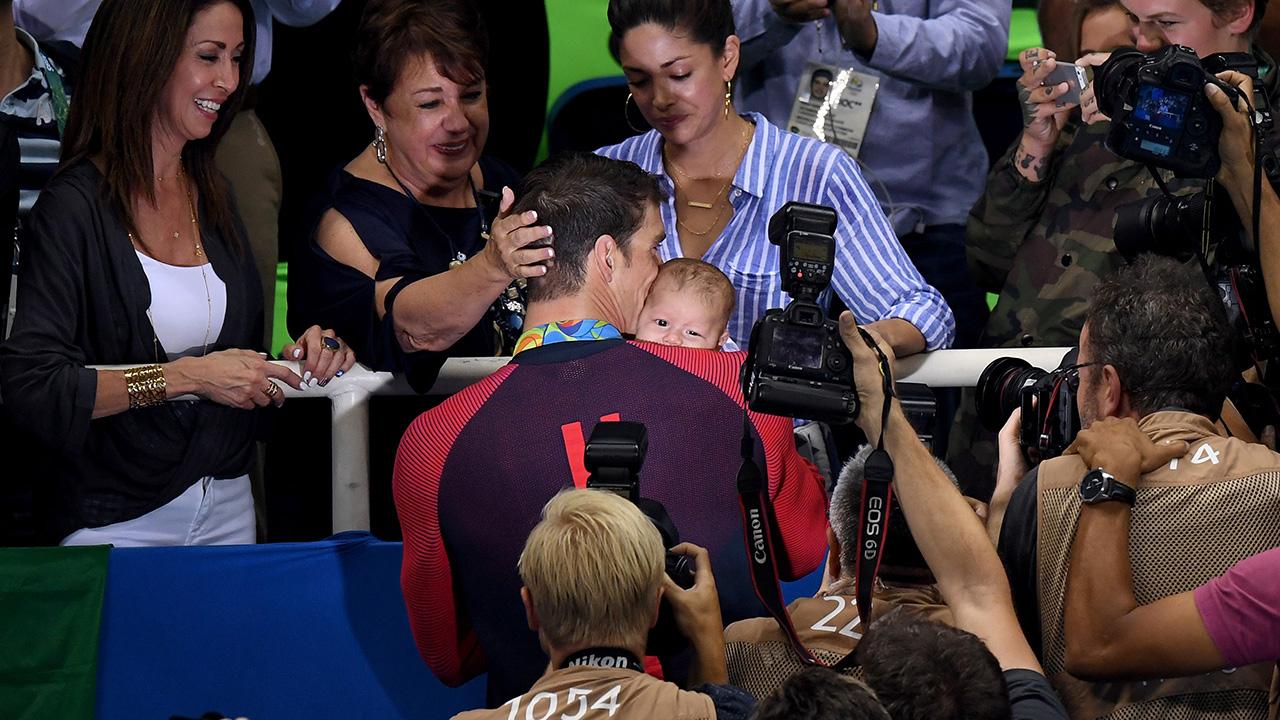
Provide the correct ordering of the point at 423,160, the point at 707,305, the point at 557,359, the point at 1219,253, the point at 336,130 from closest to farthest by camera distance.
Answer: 1. the point at 557,359
2. the point at 1219,253
3. the point at 707,305
4. the point at 423,160
5. the point at 336,130

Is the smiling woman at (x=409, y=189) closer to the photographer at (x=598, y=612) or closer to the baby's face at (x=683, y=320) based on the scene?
the baby's face at (x=683, y=320)

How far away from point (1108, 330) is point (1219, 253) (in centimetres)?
45

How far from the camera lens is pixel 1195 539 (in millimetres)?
Answer: 2711

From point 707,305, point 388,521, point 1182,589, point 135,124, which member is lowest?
point 388,521

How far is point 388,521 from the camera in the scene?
4.06 meters

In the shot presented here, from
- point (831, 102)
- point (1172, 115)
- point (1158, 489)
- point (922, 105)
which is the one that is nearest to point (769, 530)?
point (1158, 489)

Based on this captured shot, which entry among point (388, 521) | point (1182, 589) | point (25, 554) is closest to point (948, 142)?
point (388, 521)

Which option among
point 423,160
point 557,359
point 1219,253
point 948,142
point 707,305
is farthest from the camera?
point 948,142

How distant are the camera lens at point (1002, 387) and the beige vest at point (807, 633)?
0.52 m

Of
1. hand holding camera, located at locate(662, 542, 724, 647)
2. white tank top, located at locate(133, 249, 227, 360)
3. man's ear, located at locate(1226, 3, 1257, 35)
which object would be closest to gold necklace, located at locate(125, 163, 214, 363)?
white tank top, located at locate(133, 249, 227, 360)

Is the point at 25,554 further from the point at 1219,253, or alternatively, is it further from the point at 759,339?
the point at 1219,253

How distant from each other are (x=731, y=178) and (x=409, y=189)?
29.8 inches

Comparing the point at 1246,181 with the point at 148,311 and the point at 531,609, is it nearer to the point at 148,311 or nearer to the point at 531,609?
the point at 531,609

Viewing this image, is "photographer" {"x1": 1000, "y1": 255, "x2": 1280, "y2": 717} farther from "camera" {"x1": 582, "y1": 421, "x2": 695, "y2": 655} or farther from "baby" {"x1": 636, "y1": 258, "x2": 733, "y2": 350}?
"baby" {"x1": 636, "y1": 258, "x2": 733, "y2": 350}
